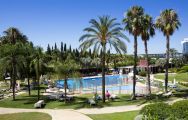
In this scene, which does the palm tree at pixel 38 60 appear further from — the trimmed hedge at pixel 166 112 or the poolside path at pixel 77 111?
the trimmed hedge at pixel 166 112

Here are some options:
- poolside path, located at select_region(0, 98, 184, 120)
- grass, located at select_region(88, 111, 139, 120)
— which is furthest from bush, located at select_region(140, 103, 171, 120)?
poolside path, located at select_region(0, 98, 184, 120)

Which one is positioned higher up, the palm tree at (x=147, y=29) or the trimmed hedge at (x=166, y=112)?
the palm tree at (x=147, y=29)

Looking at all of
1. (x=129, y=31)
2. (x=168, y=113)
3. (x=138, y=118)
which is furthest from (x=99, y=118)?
Result: (x=129, y=31)

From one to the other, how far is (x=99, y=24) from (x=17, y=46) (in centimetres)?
1150

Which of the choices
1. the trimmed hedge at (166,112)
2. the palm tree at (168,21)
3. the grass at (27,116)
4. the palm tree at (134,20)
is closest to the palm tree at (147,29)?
the palm tree at (134,20)

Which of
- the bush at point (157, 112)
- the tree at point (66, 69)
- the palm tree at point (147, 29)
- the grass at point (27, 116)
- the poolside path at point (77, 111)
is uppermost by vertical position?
the palm tree at point (147, 29)

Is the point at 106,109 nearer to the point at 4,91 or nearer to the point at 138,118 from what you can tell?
the point at 138,118

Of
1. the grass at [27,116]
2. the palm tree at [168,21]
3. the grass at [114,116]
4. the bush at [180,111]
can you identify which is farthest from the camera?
the palm tree at [168,21]

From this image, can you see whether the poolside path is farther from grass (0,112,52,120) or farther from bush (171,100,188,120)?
bush (171,100,188,120)

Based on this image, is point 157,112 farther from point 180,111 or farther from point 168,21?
point 168,21

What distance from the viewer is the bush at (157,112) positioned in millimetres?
16466

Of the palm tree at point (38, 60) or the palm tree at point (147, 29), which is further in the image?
the palm tree at point (38, 60)

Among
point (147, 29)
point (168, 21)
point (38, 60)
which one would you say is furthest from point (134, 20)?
point (38, 60)

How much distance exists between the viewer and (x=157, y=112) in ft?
55.1
